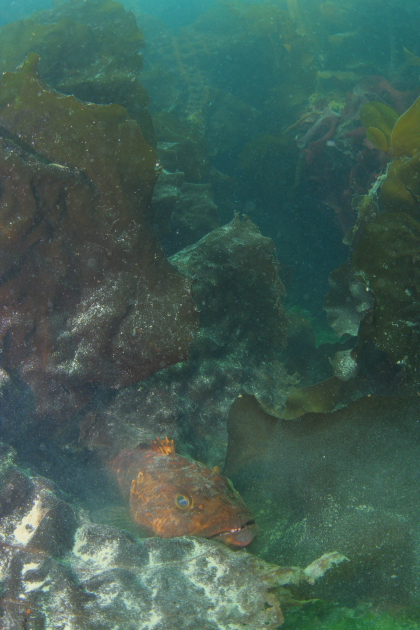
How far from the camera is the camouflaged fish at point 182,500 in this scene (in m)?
1.94

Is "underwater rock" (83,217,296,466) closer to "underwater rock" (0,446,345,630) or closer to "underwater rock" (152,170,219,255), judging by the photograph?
"underwater rock" (152,170,219,255)

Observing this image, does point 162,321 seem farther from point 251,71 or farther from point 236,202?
point 251,71

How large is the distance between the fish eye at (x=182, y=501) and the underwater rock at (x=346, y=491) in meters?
0.38

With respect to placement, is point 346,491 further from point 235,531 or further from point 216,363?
point 216,363

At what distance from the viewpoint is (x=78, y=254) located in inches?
104

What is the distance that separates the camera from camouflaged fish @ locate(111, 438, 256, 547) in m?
1.94

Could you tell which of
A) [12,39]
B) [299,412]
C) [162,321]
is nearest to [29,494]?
[162,321]

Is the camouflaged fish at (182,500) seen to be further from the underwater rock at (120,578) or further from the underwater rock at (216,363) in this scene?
the underwater rock at (216,363)

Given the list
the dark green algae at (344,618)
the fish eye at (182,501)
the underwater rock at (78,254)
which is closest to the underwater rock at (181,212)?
the underwater rock at (78,254)

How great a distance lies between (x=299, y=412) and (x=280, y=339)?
1.15m

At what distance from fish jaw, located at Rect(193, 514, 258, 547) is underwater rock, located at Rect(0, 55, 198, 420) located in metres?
1.11

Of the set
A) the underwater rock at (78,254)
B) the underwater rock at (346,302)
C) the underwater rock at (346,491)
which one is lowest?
the underwater rock at (346,302)

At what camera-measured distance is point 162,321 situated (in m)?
2.54

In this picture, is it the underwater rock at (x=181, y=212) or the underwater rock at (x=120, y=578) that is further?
the underwater rock at (x=181, y=212)
